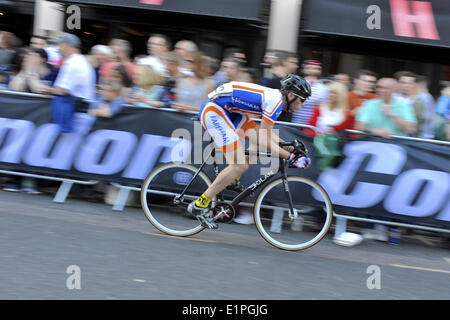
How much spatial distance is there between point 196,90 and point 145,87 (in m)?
0.71

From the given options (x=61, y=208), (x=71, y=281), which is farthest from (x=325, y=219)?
(x=61, y=208)

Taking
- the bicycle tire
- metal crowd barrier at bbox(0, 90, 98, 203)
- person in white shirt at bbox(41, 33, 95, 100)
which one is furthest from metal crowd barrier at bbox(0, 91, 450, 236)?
the bicycle tire

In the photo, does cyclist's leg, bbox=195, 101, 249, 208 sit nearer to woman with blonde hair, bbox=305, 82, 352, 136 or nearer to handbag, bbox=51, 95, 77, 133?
woman with blonde hair, bbox=305, 82, 352, 136

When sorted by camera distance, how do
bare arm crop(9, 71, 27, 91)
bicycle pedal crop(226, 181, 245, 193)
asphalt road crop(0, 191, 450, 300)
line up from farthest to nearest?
bare arm crop(9, 71, 27, 91) → bicycle pedal crop(226, 181, 245, 193) → asphalt road crop(0, 191, 450, 300)

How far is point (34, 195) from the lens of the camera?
25.8ft

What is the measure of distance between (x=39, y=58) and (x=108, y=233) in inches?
128

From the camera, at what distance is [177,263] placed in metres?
5.41

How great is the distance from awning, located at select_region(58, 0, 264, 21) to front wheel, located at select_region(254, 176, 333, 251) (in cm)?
552

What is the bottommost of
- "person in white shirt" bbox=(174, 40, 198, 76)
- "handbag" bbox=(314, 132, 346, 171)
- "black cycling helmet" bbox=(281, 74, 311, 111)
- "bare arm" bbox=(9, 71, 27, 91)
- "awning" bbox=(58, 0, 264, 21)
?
"handbag" bbox=(314, 132, 346, 171)

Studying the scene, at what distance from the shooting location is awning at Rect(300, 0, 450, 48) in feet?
35.4

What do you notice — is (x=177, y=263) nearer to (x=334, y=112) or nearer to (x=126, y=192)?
(x=126, y=192)

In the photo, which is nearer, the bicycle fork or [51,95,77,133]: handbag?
the bicycle fork

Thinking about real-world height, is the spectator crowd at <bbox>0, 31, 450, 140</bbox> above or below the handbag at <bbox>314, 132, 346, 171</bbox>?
above

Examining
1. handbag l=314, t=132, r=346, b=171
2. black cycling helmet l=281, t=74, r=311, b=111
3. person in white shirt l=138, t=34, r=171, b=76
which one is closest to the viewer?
black cycling helmet l=281, t=74, r=311, b=111
